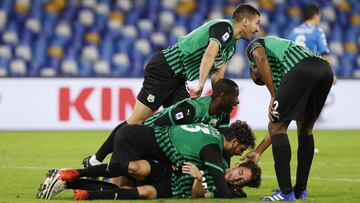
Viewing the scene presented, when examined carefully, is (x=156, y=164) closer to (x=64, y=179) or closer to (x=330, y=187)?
(x=64, y=179)

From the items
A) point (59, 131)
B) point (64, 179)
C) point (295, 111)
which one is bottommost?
point (59, 131)

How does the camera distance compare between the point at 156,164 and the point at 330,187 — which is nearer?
the point at 156,164

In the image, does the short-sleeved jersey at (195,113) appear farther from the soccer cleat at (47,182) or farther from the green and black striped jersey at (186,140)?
the soccer cleat at (47,182)

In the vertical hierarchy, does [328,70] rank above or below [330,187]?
above

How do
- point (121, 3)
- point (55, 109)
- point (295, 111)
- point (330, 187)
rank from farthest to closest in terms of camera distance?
1. point (121, 3)
2. point (55, 109)
3. point (330, 187)
4. point (295, 111)

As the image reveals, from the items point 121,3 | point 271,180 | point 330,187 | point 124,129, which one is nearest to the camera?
point 124,129

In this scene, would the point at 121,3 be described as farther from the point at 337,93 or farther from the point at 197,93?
the point at 197,93

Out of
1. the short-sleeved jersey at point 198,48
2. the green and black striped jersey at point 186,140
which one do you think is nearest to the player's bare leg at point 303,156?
the green and black striped jersey at point 186,140

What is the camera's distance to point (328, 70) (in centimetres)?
816

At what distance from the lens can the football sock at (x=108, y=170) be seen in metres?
A: 8.16

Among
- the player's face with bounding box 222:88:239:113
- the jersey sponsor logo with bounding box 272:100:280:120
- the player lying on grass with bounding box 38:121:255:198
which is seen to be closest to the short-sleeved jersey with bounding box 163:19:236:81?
the player's face with bounding box 222:88:239:113

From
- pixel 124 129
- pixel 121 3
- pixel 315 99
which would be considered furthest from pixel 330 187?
pixel 121 3

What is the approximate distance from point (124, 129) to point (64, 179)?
2.50 feet

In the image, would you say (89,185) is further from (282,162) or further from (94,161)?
(282,162)
